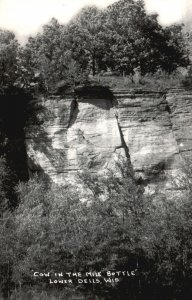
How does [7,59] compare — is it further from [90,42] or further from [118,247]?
[118,247]

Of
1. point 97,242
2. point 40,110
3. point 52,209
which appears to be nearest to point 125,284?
point 97,242

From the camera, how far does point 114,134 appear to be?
3219cm

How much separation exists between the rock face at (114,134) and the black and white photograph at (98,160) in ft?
0.25

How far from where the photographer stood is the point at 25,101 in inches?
1318

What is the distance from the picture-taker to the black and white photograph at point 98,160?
67.7 feet

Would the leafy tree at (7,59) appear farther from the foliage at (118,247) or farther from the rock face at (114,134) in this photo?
the foliage at (118,247)

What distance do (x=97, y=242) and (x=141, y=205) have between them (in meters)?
6.32

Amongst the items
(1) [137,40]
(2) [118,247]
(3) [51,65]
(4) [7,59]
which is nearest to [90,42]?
(1) [137,40]

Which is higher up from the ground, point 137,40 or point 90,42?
point 90,42

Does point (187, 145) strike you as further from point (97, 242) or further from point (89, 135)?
point (97, 242)

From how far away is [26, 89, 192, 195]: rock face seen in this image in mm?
31188

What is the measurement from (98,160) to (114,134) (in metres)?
2.40

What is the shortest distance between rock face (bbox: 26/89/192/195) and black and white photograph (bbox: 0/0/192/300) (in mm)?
77

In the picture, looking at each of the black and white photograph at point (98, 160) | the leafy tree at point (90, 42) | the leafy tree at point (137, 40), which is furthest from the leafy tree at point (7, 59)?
the leafy tree at point (137, 40)
